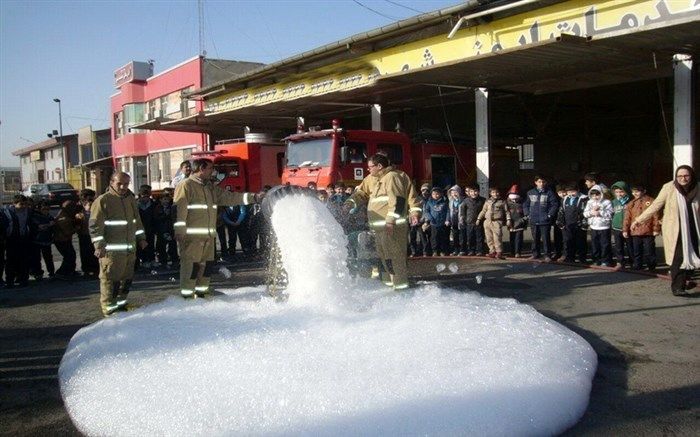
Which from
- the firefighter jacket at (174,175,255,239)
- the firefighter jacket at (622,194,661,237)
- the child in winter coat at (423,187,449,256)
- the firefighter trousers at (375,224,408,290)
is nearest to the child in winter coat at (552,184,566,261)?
the firefighter jacket at (622,194,661,237)

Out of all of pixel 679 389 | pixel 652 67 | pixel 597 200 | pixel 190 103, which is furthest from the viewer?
pixel 190 103

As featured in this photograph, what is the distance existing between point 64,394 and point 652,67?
1198 centimetres

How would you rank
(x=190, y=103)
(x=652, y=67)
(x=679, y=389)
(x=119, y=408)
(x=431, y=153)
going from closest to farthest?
(x=119, y=408) < (x=679, y=389) < (x=652, y=67) < (x=431, y=153) < (x=190, y=103)

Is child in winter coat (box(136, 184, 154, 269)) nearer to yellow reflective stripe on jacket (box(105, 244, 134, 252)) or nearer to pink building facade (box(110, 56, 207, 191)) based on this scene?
yellow reflective stripe on jacket (box(105, 244, 134, 252))

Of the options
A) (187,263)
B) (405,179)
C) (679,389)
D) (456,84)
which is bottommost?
(679,389)

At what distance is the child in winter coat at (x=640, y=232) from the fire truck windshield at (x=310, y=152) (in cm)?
620

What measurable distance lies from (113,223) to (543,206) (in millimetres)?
7142

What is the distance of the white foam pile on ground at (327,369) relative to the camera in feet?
12.7

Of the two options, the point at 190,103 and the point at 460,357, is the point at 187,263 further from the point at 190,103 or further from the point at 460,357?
the point at 190,103

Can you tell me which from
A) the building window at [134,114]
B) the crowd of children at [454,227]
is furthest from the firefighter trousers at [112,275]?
the building window at [134,114]

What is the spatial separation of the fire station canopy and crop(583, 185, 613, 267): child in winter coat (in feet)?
8.14

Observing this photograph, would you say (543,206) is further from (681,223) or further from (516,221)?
(681,223)

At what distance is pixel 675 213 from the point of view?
756 centimetres

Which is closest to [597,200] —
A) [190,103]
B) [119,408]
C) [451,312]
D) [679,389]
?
[451,312]
